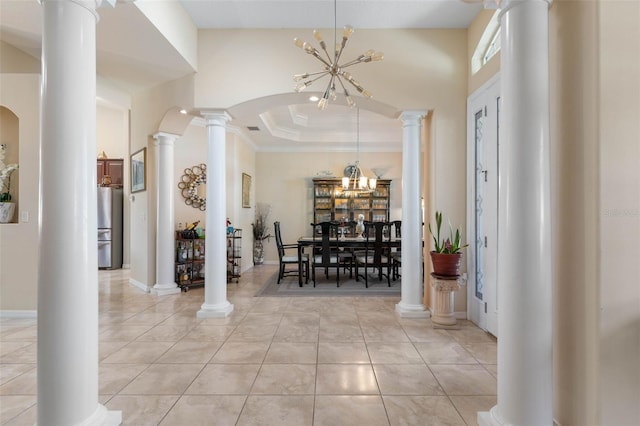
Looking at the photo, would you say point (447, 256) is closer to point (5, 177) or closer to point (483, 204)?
point (483, 204)

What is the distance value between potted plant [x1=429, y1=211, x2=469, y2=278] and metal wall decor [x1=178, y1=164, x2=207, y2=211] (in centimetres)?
410

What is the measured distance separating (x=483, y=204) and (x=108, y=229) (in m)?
7.24

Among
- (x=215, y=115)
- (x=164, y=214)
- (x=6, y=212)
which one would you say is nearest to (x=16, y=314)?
(x=6, y=212)

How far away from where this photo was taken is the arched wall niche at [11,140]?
3838 millimetres

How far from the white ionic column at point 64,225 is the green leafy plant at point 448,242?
10.4 feet

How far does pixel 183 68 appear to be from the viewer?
3734mm

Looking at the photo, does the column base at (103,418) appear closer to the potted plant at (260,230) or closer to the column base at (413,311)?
the column base at (413,311)

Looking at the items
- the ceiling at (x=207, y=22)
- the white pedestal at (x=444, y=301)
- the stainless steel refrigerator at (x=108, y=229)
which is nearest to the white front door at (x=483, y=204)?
the white pedestal at (x=444, y=301)

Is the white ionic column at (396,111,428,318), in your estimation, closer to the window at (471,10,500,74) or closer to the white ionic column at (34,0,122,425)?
the window at (471,10,500,74)

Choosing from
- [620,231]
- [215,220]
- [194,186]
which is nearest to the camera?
[620,231]

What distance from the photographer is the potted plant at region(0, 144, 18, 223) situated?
3689 millimetres

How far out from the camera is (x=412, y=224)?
149 inches

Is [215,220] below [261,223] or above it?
above

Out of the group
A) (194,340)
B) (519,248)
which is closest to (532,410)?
(519,248)
